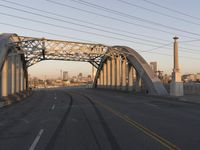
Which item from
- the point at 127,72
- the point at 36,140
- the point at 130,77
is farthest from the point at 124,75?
the point at 36,140

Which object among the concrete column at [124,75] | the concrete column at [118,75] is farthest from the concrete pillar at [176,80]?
the concrete column at [118,75]

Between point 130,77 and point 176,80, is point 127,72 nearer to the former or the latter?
point 130,77

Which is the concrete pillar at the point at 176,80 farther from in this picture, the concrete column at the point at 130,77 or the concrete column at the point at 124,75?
the concrete column at the point at 124,75

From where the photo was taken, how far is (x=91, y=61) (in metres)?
66.8

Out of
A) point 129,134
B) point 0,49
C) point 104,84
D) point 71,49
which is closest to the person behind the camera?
point 129,134

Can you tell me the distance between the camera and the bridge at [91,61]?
124 ft

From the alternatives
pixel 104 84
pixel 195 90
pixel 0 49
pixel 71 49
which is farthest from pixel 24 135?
pixel 104 84

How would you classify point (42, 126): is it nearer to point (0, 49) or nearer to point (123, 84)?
point (0, 49)

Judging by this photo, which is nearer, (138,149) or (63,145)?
(138,149)

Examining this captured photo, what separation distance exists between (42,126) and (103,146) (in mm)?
5577

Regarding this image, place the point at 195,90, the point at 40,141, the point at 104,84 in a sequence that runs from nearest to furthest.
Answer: the point at 40,141 → the point at 195,90 → the point at 104,84

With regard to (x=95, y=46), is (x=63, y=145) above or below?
below

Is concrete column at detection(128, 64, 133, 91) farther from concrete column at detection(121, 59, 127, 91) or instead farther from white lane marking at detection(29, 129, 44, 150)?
white lane marking at detection(29, 129, 44, 150)

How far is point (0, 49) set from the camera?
1325 inches
